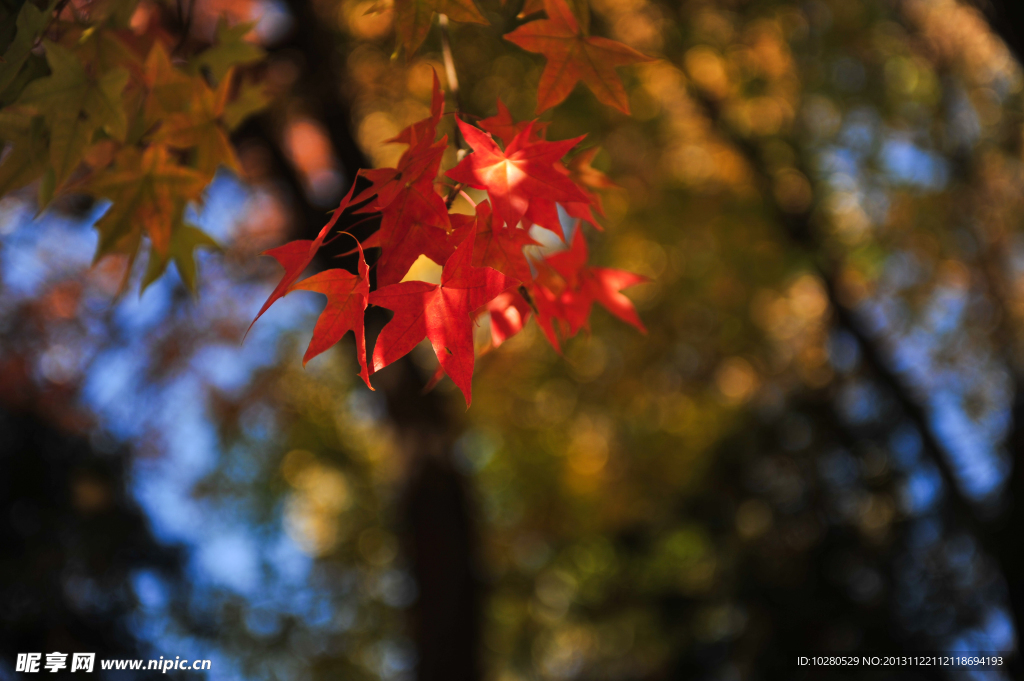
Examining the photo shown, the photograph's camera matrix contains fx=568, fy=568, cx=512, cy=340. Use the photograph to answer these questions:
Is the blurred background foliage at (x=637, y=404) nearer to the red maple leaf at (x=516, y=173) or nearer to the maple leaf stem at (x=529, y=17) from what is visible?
the maple leaf stem at (x=529, y=17)

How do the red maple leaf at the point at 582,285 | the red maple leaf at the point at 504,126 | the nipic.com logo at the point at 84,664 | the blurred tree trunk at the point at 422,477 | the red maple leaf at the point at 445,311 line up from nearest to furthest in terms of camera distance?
the red maple leaf at the point at 445,311, the red maple leaf at the point at 504,126, the red maple leaf at the point at 582,285, the nipic.com logo at the point at 84,664, the blurred tree trunk at the point at 422,477

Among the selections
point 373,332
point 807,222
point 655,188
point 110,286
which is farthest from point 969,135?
point 110,286

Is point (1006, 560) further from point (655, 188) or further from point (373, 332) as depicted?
point (373, 332)

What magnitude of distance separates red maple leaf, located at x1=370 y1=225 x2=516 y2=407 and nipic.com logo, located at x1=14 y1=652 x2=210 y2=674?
2491mm

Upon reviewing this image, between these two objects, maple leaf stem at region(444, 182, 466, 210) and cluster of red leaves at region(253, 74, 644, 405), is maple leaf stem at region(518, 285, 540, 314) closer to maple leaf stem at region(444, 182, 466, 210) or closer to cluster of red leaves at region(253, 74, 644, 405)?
cluster of red leaves at region(253, 74, 644, 405)

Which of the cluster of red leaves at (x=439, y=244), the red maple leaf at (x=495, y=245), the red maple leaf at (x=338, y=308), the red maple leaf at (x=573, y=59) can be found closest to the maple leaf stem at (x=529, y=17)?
the red maple leaf at (x=573, y=59)

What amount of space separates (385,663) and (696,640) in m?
3.26

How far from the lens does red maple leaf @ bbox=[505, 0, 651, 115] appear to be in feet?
2.80

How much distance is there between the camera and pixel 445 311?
708 mm

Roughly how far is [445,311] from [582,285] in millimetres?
425

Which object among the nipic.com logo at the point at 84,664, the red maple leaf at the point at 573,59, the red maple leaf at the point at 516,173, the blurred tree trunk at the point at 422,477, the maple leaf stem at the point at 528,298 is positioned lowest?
the nipic.com logo at the point at 84,664

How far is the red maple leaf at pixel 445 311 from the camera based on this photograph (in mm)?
676

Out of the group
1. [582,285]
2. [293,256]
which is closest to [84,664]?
[293,256]

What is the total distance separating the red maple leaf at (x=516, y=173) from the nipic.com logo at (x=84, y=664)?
266 cm
